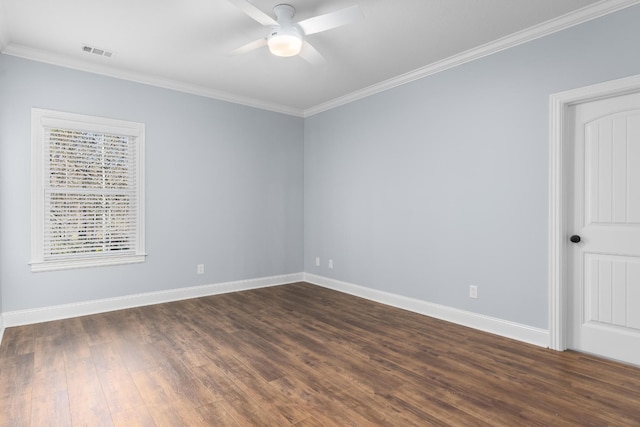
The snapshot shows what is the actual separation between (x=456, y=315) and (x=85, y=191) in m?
4.24

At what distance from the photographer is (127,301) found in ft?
13.8

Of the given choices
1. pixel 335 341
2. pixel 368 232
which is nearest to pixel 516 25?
pixel 368 232

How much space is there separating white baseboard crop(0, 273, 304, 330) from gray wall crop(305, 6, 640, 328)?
1267 mm

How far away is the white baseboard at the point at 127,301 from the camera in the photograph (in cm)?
361

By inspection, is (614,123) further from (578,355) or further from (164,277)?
(164,277)

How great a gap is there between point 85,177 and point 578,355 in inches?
199

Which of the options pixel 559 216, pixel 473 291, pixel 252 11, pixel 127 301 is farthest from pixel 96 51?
pixel 559 216

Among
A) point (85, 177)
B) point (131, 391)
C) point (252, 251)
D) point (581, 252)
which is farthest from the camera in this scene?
point (252, 251)

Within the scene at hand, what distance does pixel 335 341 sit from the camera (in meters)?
3.20

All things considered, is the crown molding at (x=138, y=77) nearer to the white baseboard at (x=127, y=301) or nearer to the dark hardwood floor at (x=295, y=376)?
the white baseboard at (x=127, y=301)

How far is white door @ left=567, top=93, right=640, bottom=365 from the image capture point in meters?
2.68

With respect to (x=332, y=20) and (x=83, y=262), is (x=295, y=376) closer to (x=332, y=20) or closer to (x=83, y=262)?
(x=332, y=20)

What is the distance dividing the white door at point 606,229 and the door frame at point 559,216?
6cm

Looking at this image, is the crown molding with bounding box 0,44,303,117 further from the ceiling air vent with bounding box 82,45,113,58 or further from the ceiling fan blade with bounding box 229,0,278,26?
the ceiling fan blade with bounding box 229,0,278,26
